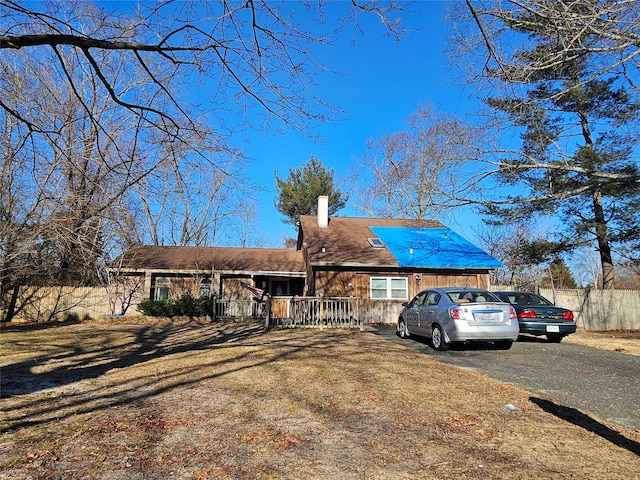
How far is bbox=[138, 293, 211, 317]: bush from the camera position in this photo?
17703mm

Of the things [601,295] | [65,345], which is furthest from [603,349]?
[65,345]

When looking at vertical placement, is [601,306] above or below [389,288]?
below

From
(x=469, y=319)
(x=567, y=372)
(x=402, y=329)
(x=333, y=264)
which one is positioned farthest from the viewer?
(x=333, y=264)

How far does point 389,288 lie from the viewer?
19281mm

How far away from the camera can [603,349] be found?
10734 millimetres

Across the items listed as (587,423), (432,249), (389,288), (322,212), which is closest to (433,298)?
(587,423)

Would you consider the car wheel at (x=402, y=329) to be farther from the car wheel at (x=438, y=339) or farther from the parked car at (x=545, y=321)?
the parked car at (x=545, y=321)

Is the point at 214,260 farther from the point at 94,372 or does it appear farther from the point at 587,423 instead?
the point at 587,423

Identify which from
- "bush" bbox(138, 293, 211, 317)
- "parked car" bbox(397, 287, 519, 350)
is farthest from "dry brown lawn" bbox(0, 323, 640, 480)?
"bush" bbox(138, 293, 211, 317)

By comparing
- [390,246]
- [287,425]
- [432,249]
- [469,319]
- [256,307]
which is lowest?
[287,425]

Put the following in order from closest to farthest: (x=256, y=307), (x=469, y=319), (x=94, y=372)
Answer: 1. (x=94, y=372)
2. (x=469, y=319)
3. (x=256, y=307)

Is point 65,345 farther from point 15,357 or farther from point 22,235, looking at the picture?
point 22,235

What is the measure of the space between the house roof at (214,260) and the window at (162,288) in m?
0.84

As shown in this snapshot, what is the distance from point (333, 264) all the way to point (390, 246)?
155 inches
